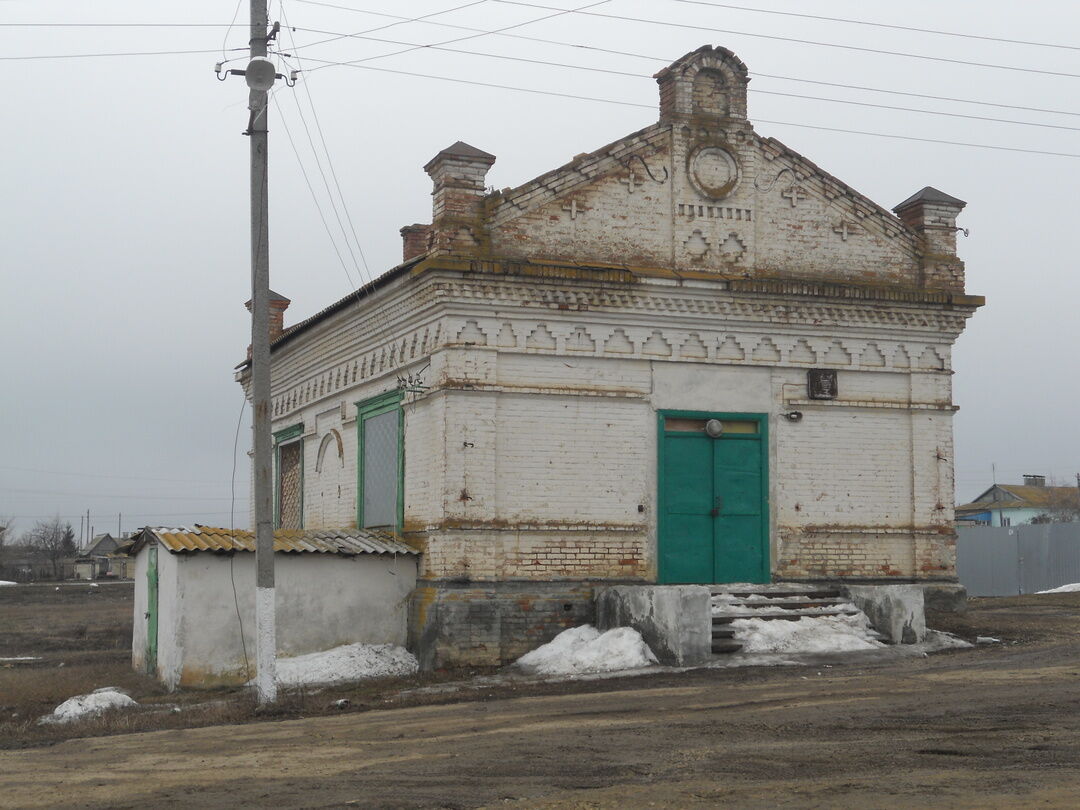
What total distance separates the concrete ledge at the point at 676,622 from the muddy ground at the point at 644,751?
2.62 ft

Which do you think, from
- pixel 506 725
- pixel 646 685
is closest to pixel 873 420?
pixel 646 685

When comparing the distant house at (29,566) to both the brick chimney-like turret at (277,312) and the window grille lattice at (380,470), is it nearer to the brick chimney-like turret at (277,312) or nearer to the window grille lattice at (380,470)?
the brick chimney-like turret at (277,312)

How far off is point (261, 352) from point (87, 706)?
4393mm

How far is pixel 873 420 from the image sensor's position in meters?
17.5

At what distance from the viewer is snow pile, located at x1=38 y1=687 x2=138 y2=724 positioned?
13.3 meters

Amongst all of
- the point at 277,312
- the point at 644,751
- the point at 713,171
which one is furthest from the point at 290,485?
the point at 644,751

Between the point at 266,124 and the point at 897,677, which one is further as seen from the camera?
the point at 266,124

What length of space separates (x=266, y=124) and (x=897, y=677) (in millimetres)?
8923

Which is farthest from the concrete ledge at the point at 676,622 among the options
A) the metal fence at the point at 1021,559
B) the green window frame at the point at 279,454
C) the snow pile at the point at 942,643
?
the metal fence at the point at 1021,559

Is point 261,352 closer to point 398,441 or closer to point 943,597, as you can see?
point 398,441

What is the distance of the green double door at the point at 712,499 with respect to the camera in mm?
16531

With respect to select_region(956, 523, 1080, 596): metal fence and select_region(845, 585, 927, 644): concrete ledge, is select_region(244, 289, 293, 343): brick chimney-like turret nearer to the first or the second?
select_region(845, 585, 927, 644): concrete ledge

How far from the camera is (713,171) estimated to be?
17.2 meters

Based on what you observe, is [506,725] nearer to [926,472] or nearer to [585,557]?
[585,557]
